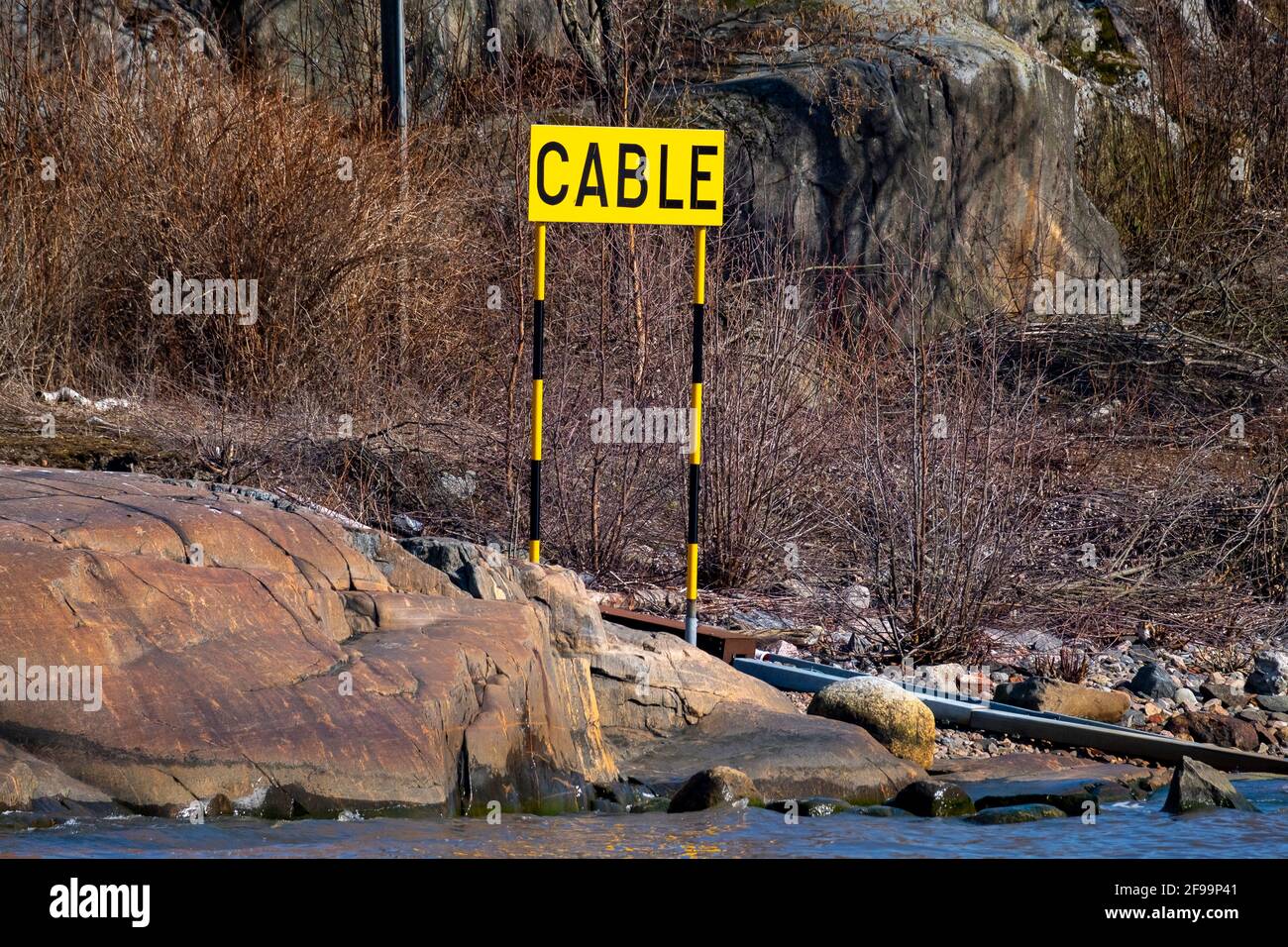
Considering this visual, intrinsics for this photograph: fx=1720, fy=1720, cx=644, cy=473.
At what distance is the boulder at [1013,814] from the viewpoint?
6.64 m

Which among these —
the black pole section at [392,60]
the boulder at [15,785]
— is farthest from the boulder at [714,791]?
the black pole section at [392,60]

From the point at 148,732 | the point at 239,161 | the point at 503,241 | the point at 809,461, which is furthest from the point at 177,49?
the point at 148,732

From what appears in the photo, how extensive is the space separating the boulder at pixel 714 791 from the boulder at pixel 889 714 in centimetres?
115

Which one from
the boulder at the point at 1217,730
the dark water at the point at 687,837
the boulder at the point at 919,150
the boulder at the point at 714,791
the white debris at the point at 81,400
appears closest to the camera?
the dark water at the point at 687,837

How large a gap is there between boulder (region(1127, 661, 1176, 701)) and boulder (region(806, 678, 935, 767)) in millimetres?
1865

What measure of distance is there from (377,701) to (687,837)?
1219mm

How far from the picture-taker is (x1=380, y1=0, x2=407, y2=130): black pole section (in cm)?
1628

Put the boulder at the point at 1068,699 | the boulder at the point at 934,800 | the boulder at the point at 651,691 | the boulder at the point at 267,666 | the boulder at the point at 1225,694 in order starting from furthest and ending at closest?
the boulder at the point at 1225,694 → the boulder at the point at 1068,699 → the boulder at the point at 651,691 → the boulder at the point at 934,800 → the boulder at the point at 267,666

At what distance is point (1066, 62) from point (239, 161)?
12.1 metres

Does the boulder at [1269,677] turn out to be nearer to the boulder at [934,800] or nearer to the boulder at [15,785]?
the boulder at [934,800]

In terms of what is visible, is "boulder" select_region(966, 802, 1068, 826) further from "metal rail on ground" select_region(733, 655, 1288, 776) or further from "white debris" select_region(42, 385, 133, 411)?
"white debris" select_region(42, 385, 133, 411)

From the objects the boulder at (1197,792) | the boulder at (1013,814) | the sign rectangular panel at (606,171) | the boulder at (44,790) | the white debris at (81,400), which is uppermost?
the sign rectangular panel at (606,171)

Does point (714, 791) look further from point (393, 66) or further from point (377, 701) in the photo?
point (393, 66)

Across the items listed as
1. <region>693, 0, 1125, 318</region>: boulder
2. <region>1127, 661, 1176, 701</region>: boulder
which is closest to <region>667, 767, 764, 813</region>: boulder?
<region>1127, 661, 1176, 701</region>: boulder
